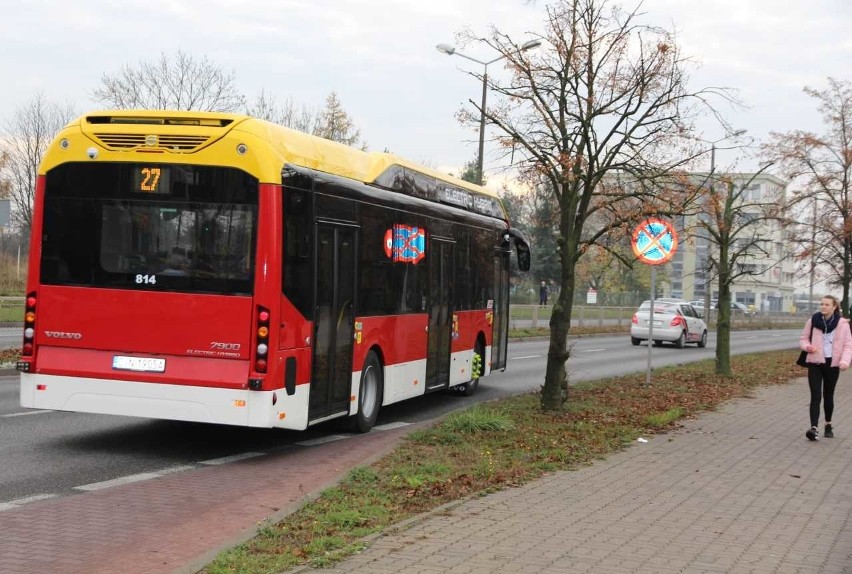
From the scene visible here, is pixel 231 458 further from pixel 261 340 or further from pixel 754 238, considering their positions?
pixel 754 238

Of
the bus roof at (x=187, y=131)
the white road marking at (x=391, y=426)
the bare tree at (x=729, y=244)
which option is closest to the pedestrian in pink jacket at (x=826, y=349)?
the white road marking at (x=391, y=426)

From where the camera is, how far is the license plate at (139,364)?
945cm

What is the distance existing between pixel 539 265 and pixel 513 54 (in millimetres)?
59833

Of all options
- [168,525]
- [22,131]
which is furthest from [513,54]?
[22,131]

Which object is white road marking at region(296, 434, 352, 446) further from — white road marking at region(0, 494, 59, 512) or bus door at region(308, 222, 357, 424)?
white road marking at region(0, 494, 59, 512)

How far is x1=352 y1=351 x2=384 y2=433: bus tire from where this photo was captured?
11.6 metres

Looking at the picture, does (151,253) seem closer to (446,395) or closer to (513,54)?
(513,54)

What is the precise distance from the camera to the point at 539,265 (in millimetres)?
72062

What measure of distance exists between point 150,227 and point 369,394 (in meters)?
3.53

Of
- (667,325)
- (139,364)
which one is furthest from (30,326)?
(667,325)

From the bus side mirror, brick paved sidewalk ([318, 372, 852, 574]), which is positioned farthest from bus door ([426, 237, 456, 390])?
brick paved sidewalk ([318, 372, 852, 574])

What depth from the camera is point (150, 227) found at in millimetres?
9586

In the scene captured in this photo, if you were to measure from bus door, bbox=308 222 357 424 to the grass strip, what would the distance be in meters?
0.91

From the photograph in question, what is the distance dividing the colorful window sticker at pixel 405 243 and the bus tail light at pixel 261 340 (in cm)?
303
